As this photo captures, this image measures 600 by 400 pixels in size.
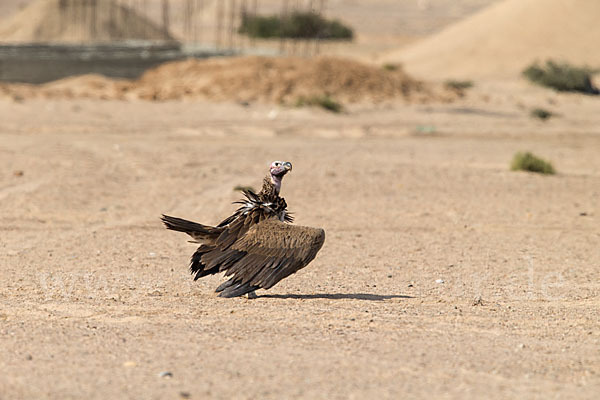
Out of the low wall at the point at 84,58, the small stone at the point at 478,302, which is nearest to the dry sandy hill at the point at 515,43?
the low wall at the point at 84,58

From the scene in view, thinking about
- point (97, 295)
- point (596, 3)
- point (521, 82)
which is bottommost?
point (97, 295)

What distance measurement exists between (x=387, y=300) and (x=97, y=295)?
2.58 meters

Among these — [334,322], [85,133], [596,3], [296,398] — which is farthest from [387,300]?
[596,3]

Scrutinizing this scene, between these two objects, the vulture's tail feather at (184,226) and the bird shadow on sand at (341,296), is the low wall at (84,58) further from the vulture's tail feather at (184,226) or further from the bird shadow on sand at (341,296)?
the vulture's tail feather at (184,226)

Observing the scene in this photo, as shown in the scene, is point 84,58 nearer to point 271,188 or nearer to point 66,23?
point 66,23

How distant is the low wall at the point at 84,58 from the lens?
34.8 m

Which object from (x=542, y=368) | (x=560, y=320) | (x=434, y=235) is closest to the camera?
(x=542, y=368)

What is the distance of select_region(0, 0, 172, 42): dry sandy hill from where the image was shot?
49750mm

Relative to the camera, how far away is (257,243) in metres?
6.93

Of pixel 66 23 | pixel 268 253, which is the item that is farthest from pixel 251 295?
pixel 66 23

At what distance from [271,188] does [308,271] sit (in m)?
2.24

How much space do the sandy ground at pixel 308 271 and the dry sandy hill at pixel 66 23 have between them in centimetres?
2971

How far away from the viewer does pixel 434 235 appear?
11297mm

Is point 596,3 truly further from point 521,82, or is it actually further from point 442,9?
point 442,9
